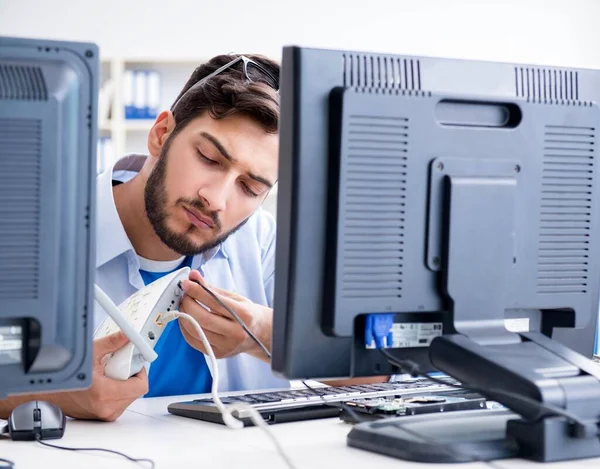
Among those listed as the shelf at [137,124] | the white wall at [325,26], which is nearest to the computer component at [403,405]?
the shelf at [137,124]

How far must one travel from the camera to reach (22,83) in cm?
97

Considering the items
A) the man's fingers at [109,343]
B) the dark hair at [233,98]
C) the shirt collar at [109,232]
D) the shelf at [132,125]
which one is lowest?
the man's fingers at [109,343]

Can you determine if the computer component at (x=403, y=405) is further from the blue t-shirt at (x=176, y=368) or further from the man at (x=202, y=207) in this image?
the blue t-shirt at (x=176, y=368)

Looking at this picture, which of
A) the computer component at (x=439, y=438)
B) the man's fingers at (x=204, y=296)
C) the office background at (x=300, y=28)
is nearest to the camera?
the computer component at (x=439, y=438)

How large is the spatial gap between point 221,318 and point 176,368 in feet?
1.35

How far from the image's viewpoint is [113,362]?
136 cm

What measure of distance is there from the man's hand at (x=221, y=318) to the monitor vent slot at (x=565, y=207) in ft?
1.68

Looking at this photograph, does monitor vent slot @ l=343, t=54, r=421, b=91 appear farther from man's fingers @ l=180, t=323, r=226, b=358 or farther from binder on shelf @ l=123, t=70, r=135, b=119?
binder on shelf @ l=123, t=70, r=135, b=119

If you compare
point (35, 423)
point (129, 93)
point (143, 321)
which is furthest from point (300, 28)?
point (35, 423)

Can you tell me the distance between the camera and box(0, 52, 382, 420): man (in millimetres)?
1783

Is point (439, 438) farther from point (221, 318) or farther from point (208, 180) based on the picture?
point (208, 180)

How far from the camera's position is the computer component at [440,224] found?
1.08 meters

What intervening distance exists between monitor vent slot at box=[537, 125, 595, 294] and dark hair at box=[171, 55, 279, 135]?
0.69 m

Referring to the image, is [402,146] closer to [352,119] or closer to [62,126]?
[352,119]
